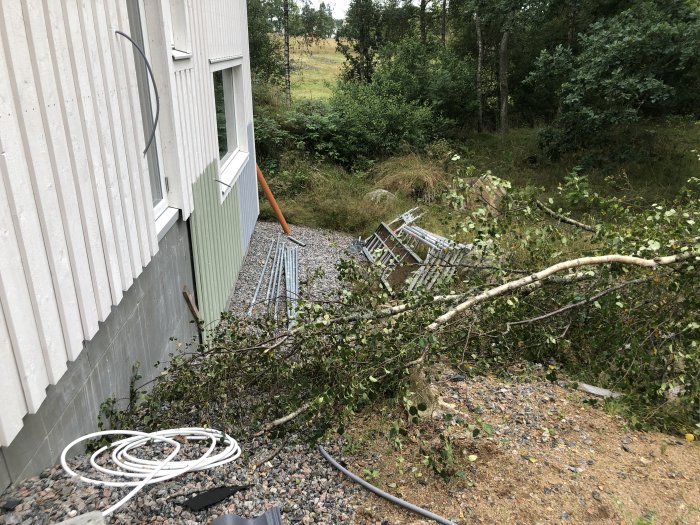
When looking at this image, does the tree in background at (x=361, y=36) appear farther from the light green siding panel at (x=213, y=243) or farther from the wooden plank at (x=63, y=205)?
the wooden plank at (x=63, y=205)

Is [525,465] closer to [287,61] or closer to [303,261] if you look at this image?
[303,261]

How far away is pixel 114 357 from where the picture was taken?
9.07 ft

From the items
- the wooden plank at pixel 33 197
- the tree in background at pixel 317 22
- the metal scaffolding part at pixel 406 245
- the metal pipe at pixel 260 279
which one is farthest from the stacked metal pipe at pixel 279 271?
the tree in background at pixel 317 22

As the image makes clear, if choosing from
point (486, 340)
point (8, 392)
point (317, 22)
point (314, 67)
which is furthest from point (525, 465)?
point (314, 67)

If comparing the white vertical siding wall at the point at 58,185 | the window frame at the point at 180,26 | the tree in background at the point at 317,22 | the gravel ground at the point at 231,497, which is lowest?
the gravel ground at the point at 231,497

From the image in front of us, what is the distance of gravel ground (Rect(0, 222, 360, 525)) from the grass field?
1855 cm

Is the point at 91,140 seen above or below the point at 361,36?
below

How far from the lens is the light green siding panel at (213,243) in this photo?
4699 mm

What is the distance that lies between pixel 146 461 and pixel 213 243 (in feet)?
10.9

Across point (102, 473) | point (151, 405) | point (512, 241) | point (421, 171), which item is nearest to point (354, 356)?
point (151, 405)

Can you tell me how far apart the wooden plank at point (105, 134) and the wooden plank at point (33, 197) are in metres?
0.52

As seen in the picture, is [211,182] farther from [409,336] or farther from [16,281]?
[16,281]

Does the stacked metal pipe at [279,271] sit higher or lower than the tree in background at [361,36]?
lower

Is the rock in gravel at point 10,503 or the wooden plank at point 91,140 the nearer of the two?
the rock in gravel at point 10,503
